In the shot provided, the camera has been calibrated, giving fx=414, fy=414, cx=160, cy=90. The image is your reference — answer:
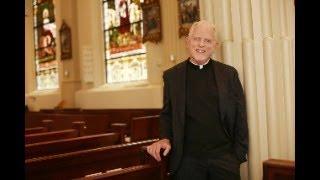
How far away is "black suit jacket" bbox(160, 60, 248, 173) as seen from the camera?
2.15 m

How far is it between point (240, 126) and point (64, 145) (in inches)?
82.5

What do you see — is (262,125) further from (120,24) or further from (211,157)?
(120,24)

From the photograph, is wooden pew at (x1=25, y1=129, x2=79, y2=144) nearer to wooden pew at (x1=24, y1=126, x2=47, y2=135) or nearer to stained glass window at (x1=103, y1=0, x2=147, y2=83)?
wooden pew at (x1=24, y1=126, x2=47, y2=135)

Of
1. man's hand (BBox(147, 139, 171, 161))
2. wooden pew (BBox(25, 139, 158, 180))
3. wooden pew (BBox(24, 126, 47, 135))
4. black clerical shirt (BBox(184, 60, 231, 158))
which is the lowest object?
wooden pew (BBox(25, 139, 158, 180))

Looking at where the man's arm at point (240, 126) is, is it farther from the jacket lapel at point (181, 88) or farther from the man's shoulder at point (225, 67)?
the jacket lapel at point (181, 88)

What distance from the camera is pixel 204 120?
2.17 metres

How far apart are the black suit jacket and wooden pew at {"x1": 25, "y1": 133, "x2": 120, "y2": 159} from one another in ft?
5.82

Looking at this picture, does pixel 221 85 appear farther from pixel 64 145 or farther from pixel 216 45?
pixel 64 145

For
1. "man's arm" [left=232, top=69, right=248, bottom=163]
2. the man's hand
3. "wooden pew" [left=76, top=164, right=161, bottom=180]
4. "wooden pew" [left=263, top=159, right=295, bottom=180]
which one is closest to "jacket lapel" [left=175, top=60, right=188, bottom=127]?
the man's hand

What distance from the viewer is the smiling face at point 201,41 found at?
219 cm

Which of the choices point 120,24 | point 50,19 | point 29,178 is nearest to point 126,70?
point 120,24

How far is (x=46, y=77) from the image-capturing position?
41.0 feet

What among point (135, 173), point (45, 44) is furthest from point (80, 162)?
point (45, 44)

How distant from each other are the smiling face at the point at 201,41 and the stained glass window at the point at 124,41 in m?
6.84
